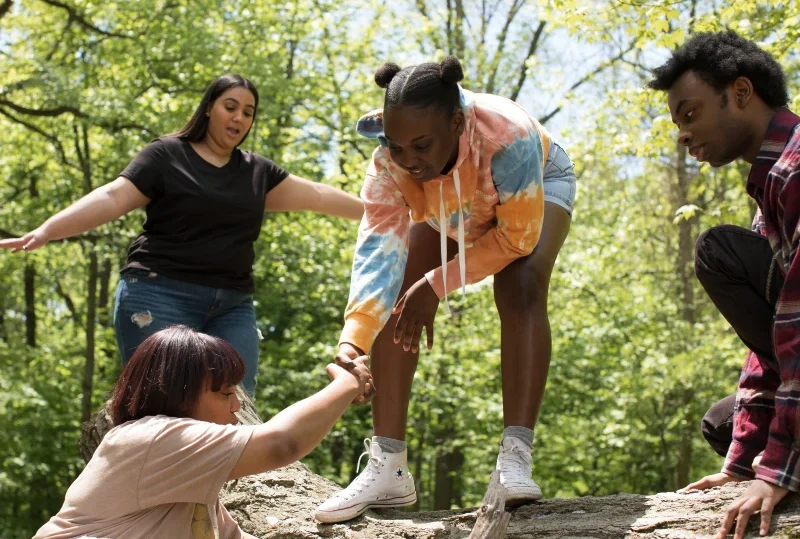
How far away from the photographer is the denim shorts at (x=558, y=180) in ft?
10.7

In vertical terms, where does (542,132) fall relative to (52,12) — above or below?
below

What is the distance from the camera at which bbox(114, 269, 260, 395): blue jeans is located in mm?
3811

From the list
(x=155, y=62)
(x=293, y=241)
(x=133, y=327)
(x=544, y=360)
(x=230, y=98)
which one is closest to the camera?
(x=544, y=360)

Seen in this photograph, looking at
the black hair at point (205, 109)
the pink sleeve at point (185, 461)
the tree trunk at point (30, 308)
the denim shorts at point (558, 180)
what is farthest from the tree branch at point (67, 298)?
the pink sleeve at point (185, 461)

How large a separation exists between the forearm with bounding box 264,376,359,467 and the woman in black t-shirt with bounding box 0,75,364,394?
160 cm

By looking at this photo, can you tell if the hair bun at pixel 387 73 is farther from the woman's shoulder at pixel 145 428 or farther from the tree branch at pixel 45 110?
the tree branch at pixel 45 110

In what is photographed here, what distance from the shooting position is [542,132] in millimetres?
3277

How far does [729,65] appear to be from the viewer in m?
2.69

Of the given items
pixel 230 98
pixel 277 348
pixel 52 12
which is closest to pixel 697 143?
pixel 230 98

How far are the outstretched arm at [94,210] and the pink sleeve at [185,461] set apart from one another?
5.66 feet

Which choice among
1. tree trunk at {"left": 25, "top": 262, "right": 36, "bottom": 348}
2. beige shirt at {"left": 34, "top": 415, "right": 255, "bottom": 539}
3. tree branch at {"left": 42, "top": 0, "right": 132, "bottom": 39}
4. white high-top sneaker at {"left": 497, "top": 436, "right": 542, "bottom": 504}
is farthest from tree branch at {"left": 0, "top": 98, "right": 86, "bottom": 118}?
beige shirt at {"left": 34, "top": 415, "right": 255, "bottom": 539}

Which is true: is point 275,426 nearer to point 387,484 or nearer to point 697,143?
point 387,484

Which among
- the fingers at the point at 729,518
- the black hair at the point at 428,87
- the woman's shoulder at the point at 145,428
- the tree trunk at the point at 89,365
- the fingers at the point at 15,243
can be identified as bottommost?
the tree trunk at the point at 89,365

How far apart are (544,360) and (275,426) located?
1131 millimetres
